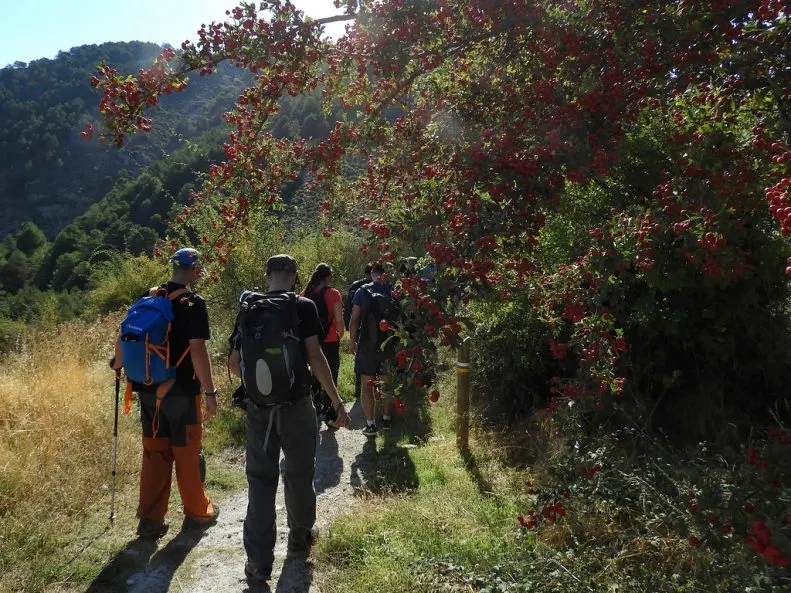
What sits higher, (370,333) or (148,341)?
(148,341)

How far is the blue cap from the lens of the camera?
369 cm

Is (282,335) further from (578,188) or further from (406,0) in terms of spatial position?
(578,188)

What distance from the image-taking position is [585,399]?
2.79m

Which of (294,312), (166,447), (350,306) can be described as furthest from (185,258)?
(350,306)

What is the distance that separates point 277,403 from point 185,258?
1.18 m

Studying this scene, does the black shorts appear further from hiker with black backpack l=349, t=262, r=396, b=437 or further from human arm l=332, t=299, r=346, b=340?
human arm l=332, t=299, r=346, b=340

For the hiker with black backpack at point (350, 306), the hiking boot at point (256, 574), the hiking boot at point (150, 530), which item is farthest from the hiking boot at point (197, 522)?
the hiker with black backpack at point (350, 306)

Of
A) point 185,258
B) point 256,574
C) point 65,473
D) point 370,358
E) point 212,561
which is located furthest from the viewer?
point 370,358

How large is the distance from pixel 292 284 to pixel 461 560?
1.90 metres

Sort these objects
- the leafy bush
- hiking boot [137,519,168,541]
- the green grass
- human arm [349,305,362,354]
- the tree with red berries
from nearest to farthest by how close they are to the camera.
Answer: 1. the tree with red berries
2. the green grass
3. hiking boot [137,519,168,541]
4. human arm [349,305,362,354]
5. the leafy bush

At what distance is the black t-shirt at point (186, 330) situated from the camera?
12.2 ft

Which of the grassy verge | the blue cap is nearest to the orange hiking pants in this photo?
the grassy verge

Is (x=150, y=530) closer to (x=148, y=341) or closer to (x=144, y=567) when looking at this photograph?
(x=144, y=567)

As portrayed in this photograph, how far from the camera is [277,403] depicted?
11.0 ft
